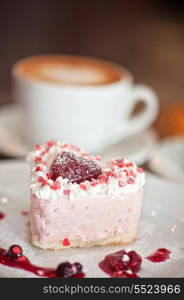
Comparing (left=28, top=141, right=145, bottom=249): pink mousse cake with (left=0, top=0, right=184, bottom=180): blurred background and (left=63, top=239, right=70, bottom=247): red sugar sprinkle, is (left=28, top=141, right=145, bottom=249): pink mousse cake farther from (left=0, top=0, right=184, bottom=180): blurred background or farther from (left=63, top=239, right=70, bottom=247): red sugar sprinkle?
(left=0, top=0, right=184, bottom=180): blurred background

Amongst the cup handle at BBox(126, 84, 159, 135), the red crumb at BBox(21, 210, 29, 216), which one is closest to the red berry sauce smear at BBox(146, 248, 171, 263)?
the red crumb at BBox(21, 210, 29, 216)

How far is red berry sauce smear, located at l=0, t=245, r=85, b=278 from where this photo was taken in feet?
4.75

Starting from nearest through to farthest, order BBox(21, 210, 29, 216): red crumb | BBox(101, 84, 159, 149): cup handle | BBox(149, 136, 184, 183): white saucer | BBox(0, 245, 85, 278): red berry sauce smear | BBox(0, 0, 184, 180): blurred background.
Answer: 1. BBox(0, 245, 85, 278): red berry sauce smear
2. BBox(21, 210, 29, 216): red crumb
3. BBox(149, 136, 184, 183): white saucer
4. BBox(101, 84, 159, 149): cup handle
5. BBox(0, 0, 184, 180): blurred background

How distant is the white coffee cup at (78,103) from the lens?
7.61 feet

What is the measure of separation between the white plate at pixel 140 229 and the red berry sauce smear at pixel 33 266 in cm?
2

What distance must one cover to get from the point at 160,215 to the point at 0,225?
21.5 inches

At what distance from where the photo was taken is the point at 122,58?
5.36m

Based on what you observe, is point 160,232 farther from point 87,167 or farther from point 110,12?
point 110,12

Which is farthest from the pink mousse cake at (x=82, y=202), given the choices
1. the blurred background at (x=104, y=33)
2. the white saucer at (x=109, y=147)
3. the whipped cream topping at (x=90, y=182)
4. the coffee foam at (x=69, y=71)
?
the blurred background at (x=104, y=33)

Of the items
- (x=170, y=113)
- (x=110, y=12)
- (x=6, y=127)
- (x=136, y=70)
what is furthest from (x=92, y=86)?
(x=110, y=12)

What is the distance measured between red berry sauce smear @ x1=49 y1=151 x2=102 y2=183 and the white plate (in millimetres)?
219

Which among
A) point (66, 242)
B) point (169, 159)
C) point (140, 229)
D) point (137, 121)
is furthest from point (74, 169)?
point (137, 121)

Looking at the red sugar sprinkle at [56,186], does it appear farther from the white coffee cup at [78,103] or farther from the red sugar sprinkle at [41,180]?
the white coffee cup at [78,103]

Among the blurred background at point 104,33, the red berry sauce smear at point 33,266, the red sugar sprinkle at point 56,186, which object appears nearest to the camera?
the red berry sauce smear at point 33,266
